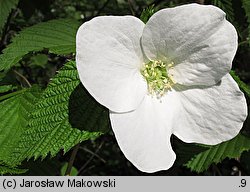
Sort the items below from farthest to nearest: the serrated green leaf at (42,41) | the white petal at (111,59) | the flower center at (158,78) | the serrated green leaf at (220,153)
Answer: the serrated green leaf at (220,153) < the serrated green leaf at (42,41) < the flower center at (158,78) < the white petal at (111,59)

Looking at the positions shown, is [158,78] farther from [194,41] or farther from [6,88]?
[6,88]

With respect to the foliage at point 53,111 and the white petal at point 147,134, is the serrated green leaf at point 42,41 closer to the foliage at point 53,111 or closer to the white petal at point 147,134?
the foliage at point 53,111

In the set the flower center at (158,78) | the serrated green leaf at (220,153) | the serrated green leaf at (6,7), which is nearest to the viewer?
the flower center at (158,78)

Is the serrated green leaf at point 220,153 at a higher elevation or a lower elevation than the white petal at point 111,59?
lower

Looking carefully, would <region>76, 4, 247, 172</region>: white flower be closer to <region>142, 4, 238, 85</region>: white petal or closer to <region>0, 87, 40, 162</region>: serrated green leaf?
<region>142, 4, 238, 85</region>: white petal

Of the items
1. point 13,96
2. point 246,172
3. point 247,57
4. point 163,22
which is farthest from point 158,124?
point 247,57

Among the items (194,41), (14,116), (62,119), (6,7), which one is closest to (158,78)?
(194,41)

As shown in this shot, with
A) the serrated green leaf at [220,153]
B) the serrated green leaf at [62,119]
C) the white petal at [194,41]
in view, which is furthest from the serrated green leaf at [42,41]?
the serrated green leaf at [220,153]
